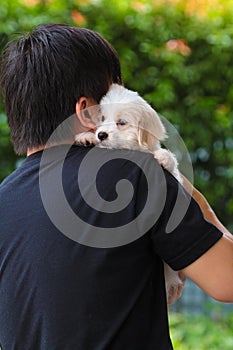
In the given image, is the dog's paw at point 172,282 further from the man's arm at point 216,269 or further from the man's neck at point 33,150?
the man's neck at point 33,150

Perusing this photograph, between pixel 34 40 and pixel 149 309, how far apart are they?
678 mm

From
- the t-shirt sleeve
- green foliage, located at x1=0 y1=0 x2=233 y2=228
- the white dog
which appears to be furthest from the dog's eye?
green foliage, located at x1=0 y1=0 x2=233 y2=228

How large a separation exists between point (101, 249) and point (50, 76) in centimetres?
43

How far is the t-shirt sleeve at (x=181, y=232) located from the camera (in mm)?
1458

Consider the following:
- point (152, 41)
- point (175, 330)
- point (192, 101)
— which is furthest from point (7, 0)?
point (175, 330)

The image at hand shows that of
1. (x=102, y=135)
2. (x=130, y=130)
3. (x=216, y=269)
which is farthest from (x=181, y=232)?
(x=130, y=130)

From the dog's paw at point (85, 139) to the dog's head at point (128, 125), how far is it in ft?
0.13

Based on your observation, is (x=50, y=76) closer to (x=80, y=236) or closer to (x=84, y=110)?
(x=84, y=110)

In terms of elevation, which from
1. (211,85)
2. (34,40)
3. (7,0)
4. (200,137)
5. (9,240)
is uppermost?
(34,40)

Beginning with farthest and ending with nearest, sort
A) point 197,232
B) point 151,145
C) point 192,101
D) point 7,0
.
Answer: point 192,101 < point 7,0 < point 151,145 < point 197,232

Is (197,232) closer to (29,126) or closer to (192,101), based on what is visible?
(29,126)

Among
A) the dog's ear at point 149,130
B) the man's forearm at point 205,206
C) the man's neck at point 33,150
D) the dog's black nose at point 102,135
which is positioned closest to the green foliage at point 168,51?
the dog's ear at point 149,130

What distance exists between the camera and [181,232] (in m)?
1.46

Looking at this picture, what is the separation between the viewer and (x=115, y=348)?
1506 millimetres
